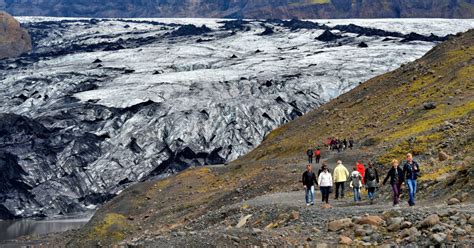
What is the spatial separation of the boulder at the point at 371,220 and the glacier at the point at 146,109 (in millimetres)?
53615

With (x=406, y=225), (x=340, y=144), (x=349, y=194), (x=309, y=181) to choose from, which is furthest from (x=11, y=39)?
(x=406, y=225)

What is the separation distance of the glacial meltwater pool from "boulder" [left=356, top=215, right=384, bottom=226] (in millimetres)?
44455

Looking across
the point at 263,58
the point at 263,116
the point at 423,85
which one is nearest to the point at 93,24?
the point at 263,58

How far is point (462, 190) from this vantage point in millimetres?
18109

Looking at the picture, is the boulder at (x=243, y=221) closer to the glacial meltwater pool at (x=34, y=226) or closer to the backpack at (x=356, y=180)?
the backpack at (x=356, y=180)

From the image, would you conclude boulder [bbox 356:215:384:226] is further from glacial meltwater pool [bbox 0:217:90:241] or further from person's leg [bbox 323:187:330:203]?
glacial meltwater pool [bbox 0:217:90:241]

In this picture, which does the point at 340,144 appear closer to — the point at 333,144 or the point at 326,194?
the point at 333,144

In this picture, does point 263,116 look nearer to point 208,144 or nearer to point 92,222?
point 208,144

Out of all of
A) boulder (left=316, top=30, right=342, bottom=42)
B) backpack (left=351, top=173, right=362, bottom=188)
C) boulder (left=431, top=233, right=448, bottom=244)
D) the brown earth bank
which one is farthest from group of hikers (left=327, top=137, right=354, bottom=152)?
boulder (left=316, top=30, right=342, bottom=42)

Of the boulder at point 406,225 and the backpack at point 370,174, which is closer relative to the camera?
the boulder at point 406,225

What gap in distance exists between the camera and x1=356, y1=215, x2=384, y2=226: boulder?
15.2 metres

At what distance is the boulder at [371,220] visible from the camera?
1524cm

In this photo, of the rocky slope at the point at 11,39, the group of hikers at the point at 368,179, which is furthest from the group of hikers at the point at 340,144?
the rocky slope at the point at 11,39

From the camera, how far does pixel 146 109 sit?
3044 inches
